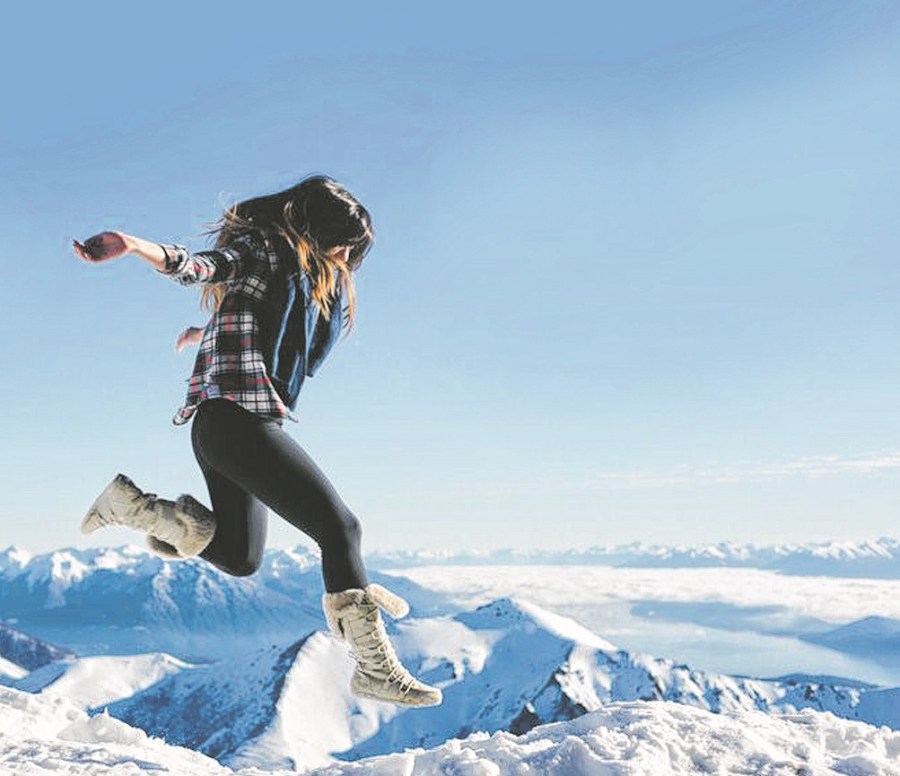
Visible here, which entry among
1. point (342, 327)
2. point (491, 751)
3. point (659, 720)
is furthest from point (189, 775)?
point (342, 327)

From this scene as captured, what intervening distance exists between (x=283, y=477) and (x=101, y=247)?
4.52 feet

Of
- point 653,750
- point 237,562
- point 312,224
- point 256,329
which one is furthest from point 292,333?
point 653,750

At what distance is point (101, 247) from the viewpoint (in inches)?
158

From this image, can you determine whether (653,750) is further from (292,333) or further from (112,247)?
(112,247)

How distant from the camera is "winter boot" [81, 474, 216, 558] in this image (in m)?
5.30

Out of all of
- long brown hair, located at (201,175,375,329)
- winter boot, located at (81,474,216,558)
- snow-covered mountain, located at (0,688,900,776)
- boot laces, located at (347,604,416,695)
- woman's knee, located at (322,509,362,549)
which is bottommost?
snow-covered mountain, located at (0,688,900,776)

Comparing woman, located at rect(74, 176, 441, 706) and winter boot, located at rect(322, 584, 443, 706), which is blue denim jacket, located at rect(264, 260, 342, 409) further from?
winter boot, located at rect(322, 584, 443, 706)

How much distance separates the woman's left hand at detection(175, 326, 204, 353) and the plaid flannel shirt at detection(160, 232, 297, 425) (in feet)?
3.18

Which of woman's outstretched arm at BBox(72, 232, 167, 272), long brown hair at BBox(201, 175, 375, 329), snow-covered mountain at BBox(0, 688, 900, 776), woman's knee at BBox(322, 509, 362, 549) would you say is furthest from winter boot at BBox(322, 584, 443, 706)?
snow-covered mountain at BBox(0, 688, 900, 776)

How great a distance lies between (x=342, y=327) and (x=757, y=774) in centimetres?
456

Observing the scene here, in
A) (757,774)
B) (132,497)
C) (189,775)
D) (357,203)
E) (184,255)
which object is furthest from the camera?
(189,775)

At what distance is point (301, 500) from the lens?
458 centimetres

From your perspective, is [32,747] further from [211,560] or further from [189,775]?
[211,560]

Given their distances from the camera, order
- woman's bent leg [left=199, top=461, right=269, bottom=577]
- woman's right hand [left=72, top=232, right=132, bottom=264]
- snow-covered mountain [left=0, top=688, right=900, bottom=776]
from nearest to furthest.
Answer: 1. woman's right hand [left=72, top=232, right=132, bottom=264]
2. woman's bent leg [left=199, top=461, right=269, bottom=577]
3. snow-covered mountain [left=0, top=688, right=900, bottom=776]
